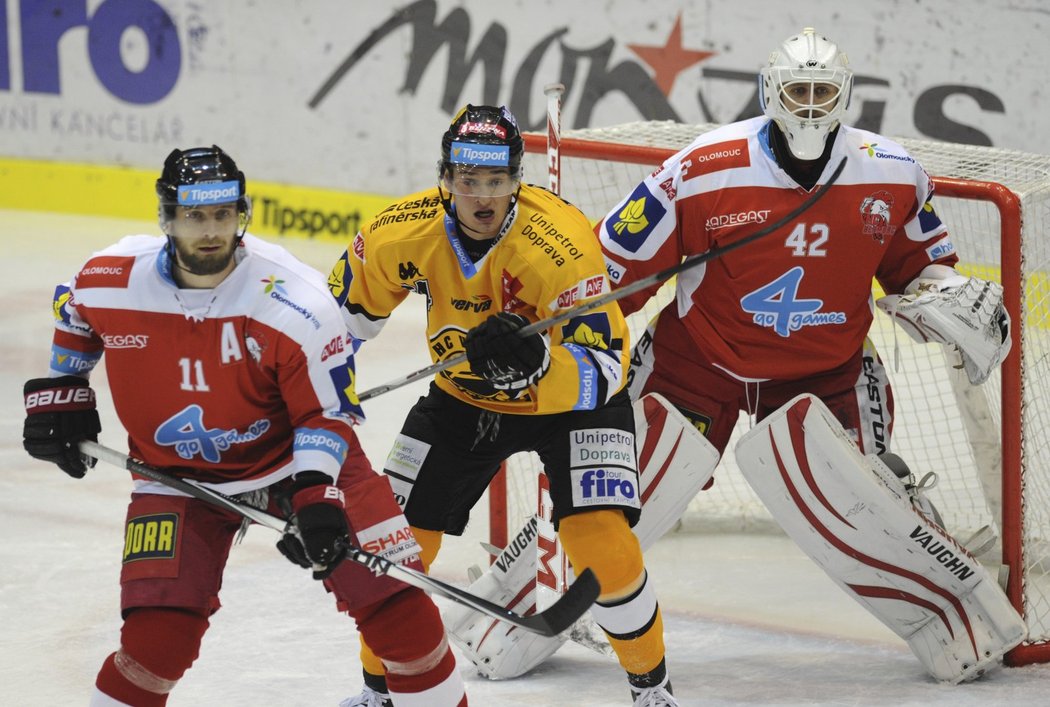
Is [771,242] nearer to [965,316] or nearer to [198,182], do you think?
[965,316]

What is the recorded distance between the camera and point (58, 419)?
3062 millimetres

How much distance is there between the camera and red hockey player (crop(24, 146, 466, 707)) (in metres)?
2.86

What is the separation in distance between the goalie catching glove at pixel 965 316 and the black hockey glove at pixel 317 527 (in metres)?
1.48

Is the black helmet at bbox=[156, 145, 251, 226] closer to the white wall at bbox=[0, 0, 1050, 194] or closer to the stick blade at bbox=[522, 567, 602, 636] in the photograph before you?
the stick blade at bbox=[522, 567, 602, 636]

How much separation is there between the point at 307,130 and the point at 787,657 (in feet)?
15.0

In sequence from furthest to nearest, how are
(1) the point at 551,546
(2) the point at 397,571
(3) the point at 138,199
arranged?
(3) the point at 138,199, (1) the point at 551,546, (2) the point at 397,571

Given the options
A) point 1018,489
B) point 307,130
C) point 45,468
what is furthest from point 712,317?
point 307,130

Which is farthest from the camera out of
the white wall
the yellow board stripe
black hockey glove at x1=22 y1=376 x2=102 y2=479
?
the yellow board stripe

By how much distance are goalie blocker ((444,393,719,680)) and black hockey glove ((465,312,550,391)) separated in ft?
2.06

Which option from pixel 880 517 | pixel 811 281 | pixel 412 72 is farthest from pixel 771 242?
pixel 412 72

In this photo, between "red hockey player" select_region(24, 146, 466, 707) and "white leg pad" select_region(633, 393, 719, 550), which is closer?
"red hockey player" select_region(24, 146, 466, 707)

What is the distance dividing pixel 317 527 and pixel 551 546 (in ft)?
3.79

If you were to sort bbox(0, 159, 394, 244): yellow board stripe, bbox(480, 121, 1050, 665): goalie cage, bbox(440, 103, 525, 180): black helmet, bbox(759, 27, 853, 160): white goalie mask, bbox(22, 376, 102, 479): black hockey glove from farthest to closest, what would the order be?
bbox(0, 159, 394, 244): yellow board stripe < bbox(480, 121, 1050, 665): goalie cage < bbox(759, 27, 853, 160): white goalie mask < bbox(440, 103, 525, 180): black helmet < bbox(22, 376, 102, 479): black hockey glove

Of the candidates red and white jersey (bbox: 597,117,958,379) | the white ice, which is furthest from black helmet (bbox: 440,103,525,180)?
the white ice
